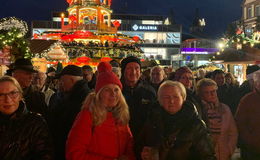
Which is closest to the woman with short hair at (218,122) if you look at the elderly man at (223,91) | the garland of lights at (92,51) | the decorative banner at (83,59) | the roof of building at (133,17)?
the elderly man at (223,91)

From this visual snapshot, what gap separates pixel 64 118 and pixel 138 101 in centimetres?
130

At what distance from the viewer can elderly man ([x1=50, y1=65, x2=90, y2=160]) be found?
12.5 feet

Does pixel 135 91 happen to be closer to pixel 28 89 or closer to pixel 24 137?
pixel 28 89

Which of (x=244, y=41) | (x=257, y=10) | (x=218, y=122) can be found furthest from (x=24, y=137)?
(x=257, y=10)

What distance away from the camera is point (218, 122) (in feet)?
15.0

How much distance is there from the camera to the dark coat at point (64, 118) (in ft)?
12.5

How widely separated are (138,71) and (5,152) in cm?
263

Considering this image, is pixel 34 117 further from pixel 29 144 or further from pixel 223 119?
pixel 223 119

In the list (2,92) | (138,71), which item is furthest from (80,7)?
(2,92)

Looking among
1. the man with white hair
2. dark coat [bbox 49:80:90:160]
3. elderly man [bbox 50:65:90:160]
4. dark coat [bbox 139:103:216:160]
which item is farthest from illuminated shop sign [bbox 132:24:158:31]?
dark coat [bbox 139:103:216:160]

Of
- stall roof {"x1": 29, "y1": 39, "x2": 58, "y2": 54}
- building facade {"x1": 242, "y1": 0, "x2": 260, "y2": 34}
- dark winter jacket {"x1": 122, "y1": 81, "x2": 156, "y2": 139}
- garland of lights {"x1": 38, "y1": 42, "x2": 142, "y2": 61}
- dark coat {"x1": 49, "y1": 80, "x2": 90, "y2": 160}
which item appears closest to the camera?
dark coat {"x1": 49, "y1": 80, "x2": 90, "y2": 160}

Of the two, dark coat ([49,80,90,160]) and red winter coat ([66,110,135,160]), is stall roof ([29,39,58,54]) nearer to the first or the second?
dark coat ([49,80,90,160])

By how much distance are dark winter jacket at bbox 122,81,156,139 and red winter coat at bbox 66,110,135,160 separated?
887mm

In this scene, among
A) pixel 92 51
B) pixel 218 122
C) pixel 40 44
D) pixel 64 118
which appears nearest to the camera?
pixel 64 118
